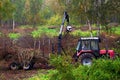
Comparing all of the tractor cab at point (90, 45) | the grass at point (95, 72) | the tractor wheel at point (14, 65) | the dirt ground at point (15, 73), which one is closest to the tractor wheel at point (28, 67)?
the dirt ground at point (15, 73)

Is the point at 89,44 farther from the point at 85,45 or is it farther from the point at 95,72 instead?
the point at 95,72

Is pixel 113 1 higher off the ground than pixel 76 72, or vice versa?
pixel 113 1

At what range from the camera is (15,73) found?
17953mm

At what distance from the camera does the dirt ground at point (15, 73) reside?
16500mm

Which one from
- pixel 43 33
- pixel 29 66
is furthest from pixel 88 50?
pixel 43 33

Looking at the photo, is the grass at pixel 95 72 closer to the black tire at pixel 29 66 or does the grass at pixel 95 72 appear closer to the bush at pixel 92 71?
the bush at pixel 92 71

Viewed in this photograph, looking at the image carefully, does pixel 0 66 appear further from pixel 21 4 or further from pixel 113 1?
pixel 21 4

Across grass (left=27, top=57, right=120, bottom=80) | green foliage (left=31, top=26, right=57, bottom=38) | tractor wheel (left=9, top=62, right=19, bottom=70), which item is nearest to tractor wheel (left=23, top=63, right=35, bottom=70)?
tractor wheel (left=9, top=62, right=19, bottom=70)

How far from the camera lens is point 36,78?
15266mm

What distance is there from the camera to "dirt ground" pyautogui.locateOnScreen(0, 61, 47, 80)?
1650cm

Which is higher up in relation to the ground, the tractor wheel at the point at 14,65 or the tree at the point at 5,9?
the tree at the point at 5,9

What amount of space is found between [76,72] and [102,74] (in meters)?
1.23

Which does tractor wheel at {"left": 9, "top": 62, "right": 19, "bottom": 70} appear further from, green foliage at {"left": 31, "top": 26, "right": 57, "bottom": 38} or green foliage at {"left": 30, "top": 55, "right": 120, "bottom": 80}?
green foliage at {"left": 31, "top": 26, "right": 57, "bottom": 38}

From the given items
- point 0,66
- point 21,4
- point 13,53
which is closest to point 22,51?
point 13,53
